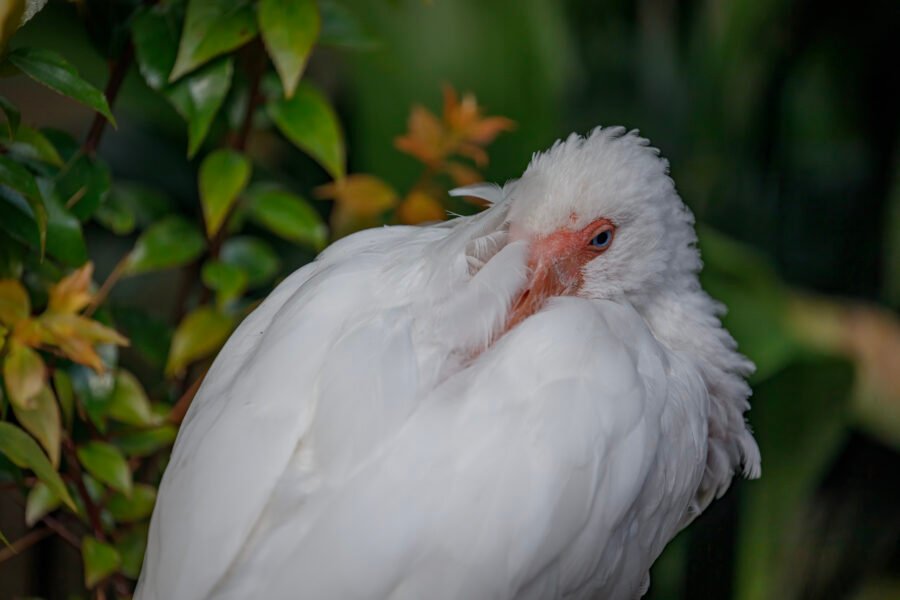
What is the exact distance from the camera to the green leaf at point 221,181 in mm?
1009

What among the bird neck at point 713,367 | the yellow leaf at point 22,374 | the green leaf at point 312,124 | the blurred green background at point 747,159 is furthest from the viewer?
the blurred green background at point 747,159

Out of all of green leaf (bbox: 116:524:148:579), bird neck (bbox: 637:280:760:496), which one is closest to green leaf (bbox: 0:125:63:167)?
green leaf (bbox: 116:524:148:579)

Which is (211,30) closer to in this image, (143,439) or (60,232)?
(60,232)

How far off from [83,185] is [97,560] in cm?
37

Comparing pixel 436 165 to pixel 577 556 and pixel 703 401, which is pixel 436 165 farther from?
pixel 577 556

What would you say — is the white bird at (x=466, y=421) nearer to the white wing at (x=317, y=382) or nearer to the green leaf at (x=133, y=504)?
the white wing at (x=317, y=382)

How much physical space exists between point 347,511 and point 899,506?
107 cm

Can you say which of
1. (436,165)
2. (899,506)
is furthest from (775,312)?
(436,165)

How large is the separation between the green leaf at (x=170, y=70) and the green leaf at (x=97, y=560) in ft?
1.33

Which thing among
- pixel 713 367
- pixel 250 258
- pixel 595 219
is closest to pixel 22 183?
pixel 250 258

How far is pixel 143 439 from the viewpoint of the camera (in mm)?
1059

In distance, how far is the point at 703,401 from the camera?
0.85 meters

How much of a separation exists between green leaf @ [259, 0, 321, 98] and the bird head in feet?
0.77

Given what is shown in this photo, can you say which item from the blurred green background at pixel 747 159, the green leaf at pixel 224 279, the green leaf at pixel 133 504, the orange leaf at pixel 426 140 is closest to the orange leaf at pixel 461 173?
the orange leaf at pixel 426 140
